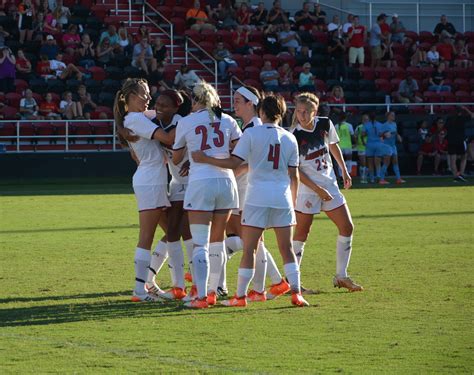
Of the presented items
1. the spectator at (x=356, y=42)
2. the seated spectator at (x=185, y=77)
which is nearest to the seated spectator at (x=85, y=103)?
the seated spectator at (x=185, y=77)

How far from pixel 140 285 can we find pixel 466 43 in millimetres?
32523

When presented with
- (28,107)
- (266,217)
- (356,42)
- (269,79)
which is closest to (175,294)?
(266,217)

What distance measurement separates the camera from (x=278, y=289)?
11016 millimetres

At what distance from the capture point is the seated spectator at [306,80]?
35.1 meters

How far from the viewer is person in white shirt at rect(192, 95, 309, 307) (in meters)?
10.1

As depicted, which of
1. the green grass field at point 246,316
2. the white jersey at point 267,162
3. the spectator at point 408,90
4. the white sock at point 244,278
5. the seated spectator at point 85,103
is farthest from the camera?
the spectator at point 408,90

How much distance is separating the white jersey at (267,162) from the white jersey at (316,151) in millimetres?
1174

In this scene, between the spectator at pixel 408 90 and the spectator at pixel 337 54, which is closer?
the spectator at pixel 408 90

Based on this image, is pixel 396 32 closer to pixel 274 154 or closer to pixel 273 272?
pixel 273 272

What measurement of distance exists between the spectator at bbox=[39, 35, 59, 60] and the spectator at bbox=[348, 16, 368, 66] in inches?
431

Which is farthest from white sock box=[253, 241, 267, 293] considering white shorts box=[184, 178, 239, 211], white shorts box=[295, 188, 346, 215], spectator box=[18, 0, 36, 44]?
spectator box=[18, 0, 36, 44]

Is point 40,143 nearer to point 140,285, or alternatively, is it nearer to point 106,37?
point 106,37

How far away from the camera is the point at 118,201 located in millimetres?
24250

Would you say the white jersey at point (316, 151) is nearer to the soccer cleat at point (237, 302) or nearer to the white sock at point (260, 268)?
the white sock at point (260, 268)
